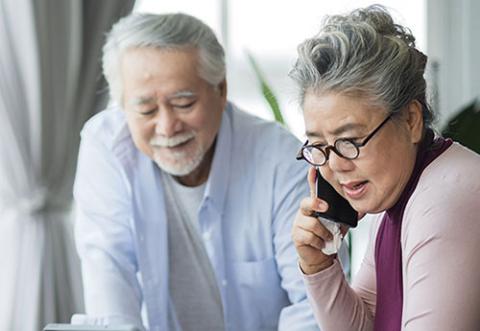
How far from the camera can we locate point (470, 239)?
5.65ft

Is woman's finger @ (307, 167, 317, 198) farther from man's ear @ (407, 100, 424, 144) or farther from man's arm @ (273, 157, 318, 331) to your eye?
man's arm @ (273, 157, 318, 331)

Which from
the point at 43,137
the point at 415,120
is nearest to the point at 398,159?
the point at 415,120

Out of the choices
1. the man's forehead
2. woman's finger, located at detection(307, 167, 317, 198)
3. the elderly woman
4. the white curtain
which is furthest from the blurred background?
the elderly woman

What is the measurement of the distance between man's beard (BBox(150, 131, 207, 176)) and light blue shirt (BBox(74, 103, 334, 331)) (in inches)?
3.7

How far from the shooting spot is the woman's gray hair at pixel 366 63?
5.90 ft

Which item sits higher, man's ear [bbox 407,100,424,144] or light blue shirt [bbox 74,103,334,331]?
man's ear [bbox 407,100,424,144]

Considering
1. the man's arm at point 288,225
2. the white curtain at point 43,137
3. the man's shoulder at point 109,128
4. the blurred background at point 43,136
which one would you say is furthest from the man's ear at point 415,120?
the white curtain at point 43,137

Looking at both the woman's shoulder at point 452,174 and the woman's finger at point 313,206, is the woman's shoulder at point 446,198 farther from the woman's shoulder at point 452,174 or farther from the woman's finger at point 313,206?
the woman's finger at point 313,206

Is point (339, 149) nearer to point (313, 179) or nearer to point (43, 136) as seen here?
point (313, 179)

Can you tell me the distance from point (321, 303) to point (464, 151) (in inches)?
17.7

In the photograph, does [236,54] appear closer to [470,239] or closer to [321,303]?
[321,303]

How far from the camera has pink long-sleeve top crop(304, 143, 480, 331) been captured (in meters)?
1.71

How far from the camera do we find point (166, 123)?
2.67 metres

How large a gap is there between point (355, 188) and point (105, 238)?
1044mm
